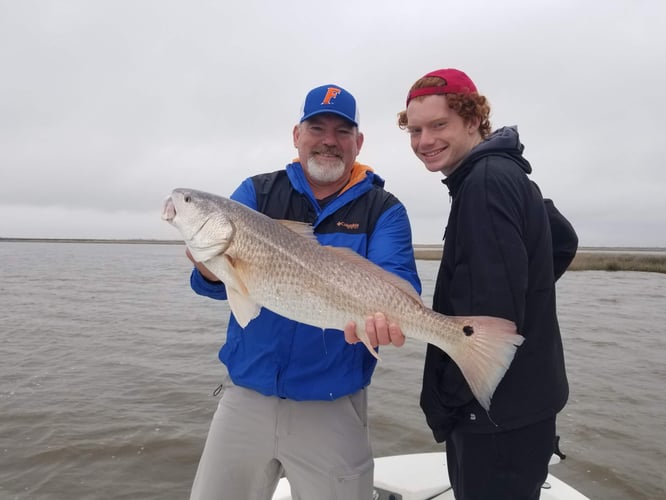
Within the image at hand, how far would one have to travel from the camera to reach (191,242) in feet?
11.0

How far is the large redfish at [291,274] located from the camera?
299 cm

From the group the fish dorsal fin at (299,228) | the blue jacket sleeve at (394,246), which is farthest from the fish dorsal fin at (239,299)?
the blue jacket sleeve at (394,246)

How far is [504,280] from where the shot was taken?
2.42m

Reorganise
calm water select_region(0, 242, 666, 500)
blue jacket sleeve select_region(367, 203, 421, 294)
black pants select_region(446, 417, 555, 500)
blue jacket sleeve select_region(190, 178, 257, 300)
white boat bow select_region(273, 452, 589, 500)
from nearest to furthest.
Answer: black pants select_region(446, 417, 555, 500), blue jacket sleeve select_region(367, 203, 421, 294), blue jacket sleeve select_region(190, 178, 257, 300), white boat bow select_region(273, 452, 589, 500), calm water select_region(0, 242, 666, 500)

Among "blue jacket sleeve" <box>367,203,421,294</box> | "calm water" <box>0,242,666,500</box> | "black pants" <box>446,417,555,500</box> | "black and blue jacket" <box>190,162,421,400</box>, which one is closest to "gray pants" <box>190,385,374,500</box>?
"black and blue jacket" <box>190,162,421,400</box>

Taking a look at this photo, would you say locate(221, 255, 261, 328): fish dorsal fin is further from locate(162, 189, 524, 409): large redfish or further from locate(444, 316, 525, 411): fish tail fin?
locate(444, 316, 525, 411): fish tail fin

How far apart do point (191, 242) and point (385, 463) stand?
3.26m

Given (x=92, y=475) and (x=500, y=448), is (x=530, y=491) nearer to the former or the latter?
(x=500, y=448)

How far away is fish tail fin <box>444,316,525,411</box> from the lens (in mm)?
2410

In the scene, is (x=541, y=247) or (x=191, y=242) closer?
(x=541, y=247)

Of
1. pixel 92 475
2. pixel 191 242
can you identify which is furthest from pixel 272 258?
pixel 92 475

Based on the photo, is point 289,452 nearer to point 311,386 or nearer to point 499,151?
point 311,386

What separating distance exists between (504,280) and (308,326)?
1.50 meters

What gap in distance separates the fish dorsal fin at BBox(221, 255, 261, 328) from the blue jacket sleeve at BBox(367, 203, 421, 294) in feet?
3.11
